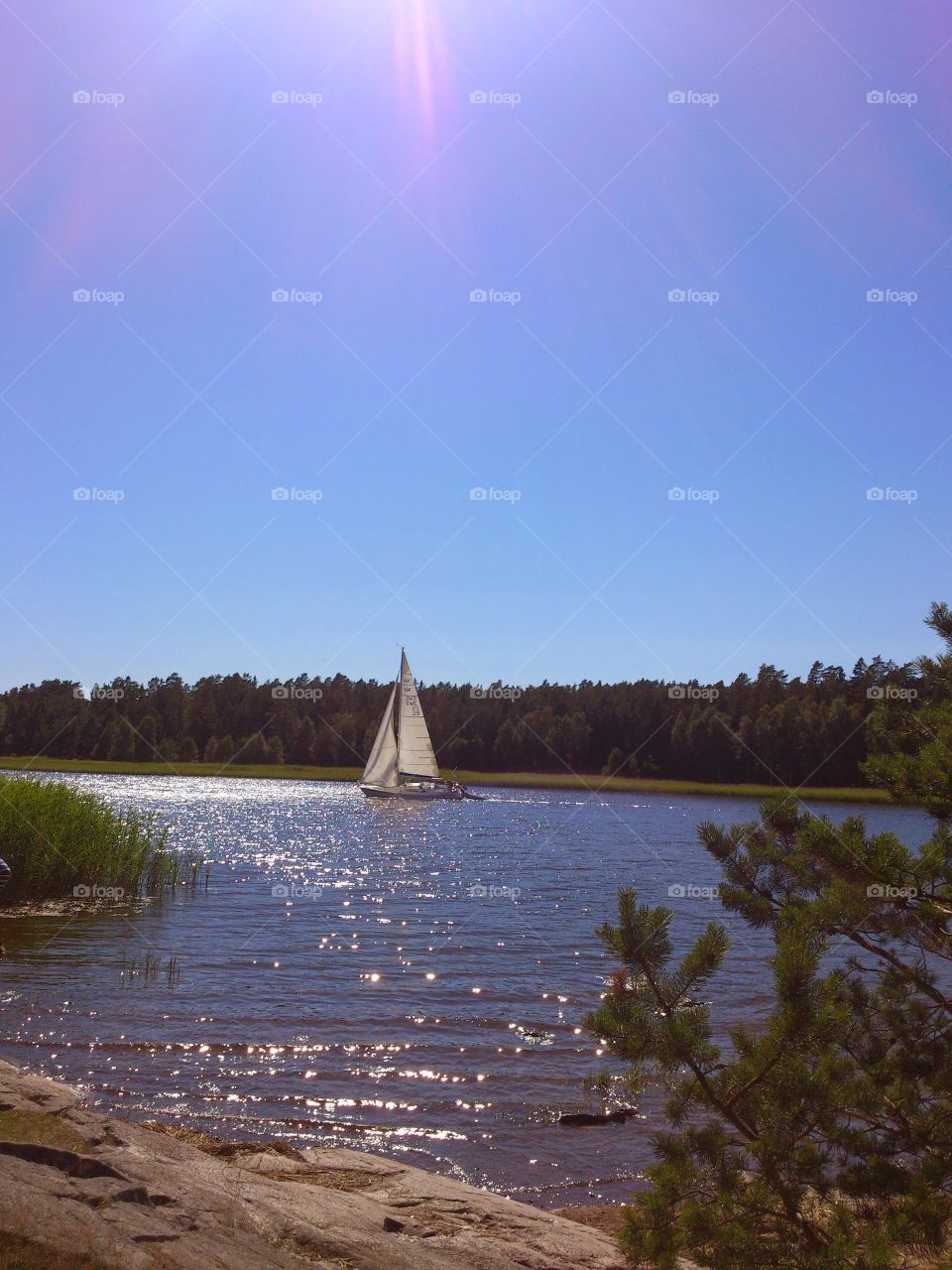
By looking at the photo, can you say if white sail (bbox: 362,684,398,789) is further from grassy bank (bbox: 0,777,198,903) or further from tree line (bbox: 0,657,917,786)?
grassy bank (bbox: 0,777,198,903)

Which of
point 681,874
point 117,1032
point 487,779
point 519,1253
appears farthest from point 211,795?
point 519,1253

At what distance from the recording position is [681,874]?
3997cm

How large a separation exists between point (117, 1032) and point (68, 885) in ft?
35.6

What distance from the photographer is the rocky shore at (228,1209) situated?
4992 millimetres

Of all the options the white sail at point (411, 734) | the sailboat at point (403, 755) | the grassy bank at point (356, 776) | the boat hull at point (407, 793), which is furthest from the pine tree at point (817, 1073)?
the grassy bank at point (356, 776)

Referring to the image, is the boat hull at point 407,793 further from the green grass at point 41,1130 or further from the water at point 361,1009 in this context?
the green grass at point 41,1130

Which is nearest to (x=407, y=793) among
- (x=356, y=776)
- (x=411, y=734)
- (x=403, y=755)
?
(x=403, y=755)

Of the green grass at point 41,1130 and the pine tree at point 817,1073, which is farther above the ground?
the pine tree at point 817,1073

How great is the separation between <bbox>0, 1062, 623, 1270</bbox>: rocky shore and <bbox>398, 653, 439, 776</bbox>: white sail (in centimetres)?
6940

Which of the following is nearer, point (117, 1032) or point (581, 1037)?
point (117, 1032)

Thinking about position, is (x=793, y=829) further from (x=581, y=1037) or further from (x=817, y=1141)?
(x=581, y=1037)

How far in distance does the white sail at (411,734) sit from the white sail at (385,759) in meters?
0.73

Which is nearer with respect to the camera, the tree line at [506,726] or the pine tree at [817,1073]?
the pine tree at [817,1073]

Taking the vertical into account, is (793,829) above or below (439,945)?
above
